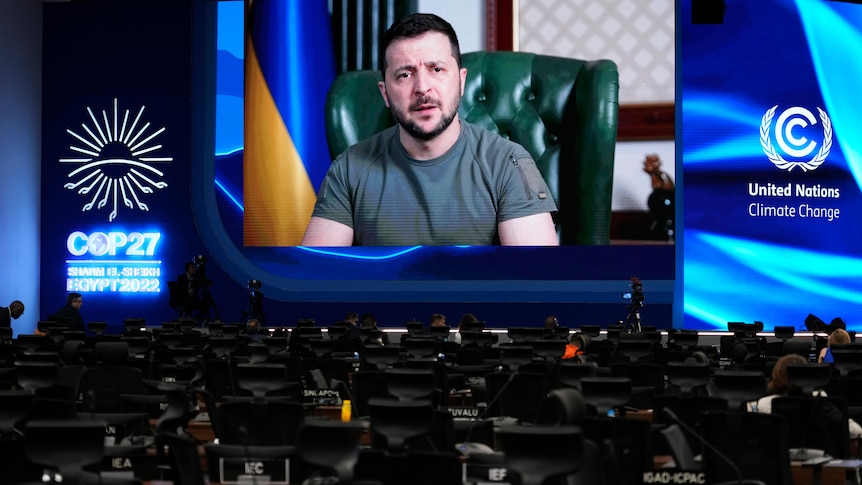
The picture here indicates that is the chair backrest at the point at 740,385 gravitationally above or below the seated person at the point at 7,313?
above

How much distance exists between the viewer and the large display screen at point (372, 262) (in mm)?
22500

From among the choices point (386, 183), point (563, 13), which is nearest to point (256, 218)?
point (386, 183)

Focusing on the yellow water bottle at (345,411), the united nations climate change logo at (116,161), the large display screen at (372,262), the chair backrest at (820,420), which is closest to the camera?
the chair backrest at (820,420)

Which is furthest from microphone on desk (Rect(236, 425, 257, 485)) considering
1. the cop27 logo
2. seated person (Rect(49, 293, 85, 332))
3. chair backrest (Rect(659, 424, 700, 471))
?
the cop27 logo

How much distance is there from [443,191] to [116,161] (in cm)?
684

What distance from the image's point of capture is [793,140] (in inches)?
894

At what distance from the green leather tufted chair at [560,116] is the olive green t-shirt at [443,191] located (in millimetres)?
310

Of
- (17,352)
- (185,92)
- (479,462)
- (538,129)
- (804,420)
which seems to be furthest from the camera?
(185,92)

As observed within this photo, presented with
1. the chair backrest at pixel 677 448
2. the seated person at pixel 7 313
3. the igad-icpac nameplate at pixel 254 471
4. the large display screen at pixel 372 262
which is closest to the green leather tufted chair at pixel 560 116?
the large display screen at pixel 372 262

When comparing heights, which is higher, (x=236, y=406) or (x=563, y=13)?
(x=563, y=13)

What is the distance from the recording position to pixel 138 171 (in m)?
24.4

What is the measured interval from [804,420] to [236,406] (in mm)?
3547

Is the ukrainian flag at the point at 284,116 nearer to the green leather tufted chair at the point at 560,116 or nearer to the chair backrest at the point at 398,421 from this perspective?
the green leather tufted chair at the point at 560,116

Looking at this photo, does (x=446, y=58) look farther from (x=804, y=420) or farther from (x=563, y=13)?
(x=804, y=420)
